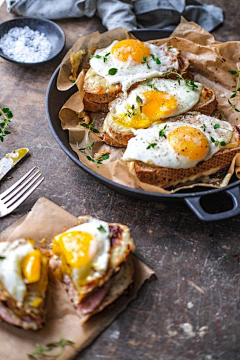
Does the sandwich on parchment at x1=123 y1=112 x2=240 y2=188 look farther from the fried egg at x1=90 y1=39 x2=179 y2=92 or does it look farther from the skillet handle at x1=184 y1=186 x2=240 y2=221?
the fried egg at x1=90 y1=39 x2=179 y2=92

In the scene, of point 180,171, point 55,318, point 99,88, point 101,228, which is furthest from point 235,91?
point 55,318

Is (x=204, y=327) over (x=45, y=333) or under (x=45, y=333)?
under

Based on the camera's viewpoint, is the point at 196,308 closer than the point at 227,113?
Yes

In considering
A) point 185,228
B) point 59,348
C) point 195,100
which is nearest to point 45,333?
point 59,348

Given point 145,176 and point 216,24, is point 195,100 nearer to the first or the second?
point 145,176

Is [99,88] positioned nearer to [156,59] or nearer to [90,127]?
[90,127]

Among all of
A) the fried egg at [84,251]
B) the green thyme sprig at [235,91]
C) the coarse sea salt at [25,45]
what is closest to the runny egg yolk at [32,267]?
the fried egg at [84,251]

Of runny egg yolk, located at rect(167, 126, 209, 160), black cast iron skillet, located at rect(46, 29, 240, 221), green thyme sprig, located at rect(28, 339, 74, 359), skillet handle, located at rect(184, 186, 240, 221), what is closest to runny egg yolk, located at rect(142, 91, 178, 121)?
runny egg yolk, located at rect(167, 126, 209, 160)
